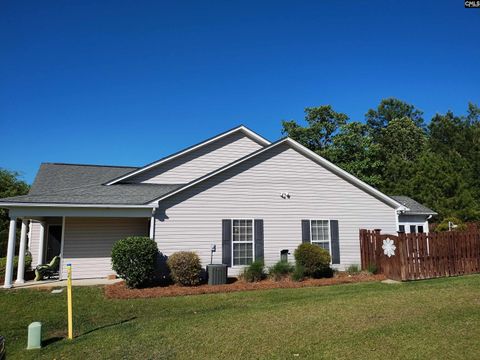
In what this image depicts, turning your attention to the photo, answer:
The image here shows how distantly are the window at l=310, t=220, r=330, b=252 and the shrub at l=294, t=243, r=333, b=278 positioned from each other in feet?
3.70

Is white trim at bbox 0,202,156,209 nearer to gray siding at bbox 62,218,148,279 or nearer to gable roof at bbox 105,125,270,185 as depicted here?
gray siding at bbox 62,218,148,279

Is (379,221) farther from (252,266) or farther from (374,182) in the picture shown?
(374,182)

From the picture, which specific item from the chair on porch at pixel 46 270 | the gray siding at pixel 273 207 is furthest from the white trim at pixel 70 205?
the chair on porch at pixel 46 270

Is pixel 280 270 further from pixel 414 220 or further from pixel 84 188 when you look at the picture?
pixel 414 220

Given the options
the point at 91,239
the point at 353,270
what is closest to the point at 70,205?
the point at 91,239

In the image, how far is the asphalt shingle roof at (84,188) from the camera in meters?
12.6

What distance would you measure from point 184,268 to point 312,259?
15.2ft

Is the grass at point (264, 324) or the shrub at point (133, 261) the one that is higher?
the shrub at point (133, 261)

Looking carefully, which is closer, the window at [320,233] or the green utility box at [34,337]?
the green utility box at [34,337]

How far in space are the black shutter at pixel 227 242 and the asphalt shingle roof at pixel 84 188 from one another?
8.52 feet

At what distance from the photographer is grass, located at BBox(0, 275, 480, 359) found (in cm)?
553

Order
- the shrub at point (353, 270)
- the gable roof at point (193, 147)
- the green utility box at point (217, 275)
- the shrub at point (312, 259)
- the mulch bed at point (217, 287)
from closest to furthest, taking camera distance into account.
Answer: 1. the mulch bed at point (217, 287)
2. the green utility box at point (217, 275)
3. the shrub at point (312, 259)
4. the shrub at point (353, 270)
5. the gable roof at point (193, 147)

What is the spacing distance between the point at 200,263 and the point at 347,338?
757 cm

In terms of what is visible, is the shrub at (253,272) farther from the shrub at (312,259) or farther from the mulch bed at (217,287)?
the shrub at (312,259)
